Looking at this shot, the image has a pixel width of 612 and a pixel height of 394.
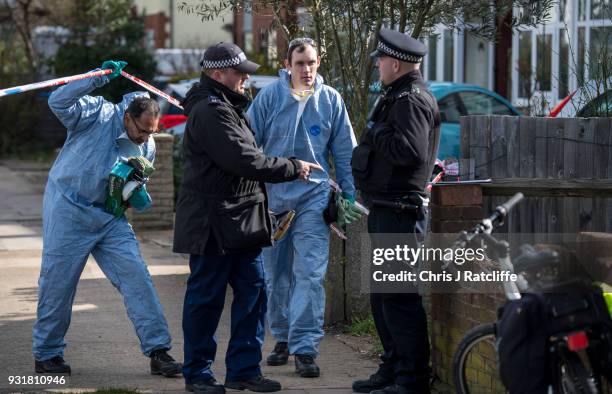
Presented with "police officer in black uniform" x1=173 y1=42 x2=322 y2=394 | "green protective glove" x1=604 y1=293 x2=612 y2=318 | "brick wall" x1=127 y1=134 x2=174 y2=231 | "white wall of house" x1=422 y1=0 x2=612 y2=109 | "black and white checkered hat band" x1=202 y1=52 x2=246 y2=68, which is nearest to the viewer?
"green protective glove" x1=604 y1=293 x2=612 y2=318

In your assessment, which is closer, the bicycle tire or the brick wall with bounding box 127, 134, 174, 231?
the bicycle tire

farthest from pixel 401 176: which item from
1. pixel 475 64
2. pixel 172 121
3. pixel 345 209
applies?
pixel 475 64

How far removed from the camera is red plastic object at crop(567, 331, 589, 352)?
4.51m

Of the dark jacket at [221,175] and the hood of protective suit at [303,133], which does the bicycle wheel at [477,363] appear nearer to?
the dark jacket at [221,175]

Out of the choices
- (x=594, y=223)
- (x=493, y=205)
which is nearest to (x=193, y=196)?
(x=493, y=205)

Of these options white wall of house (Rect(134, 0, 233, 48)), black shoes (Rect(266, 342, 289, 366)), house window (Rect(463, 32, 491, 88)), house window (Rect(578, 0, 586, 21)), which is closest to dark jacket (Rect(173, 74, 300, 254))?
black shoes (Rect(266, 342, 289, 366))

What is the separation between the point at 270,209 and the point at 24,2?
19.9 metres

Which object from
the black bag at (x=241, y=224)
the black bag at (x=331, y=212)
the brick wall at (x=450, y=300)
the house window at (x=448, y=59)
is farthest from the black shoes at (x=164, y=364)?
the house window at (x=448, y=59)

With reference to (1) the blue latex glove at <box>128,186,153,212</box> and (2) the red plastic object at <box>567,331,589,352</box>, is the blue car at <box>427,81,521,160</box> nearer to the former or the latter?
(1) the blue latex glove at <box>128,186,153,212</box>

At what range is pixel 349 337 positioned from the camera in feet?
25.5

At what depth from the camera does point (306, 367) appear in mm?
6645

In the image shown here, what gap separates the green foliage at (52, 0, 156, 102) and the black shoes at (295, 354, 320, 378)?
1601 centimetres

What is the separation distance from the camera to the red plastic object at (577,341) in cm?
451

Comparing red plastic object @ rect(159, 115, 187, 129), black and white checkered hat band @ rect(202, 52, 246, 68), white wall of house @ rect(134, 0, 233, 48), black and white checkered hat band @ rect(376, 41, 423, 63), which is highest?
white wall of house @ rect(134, 0, 233, 48)
